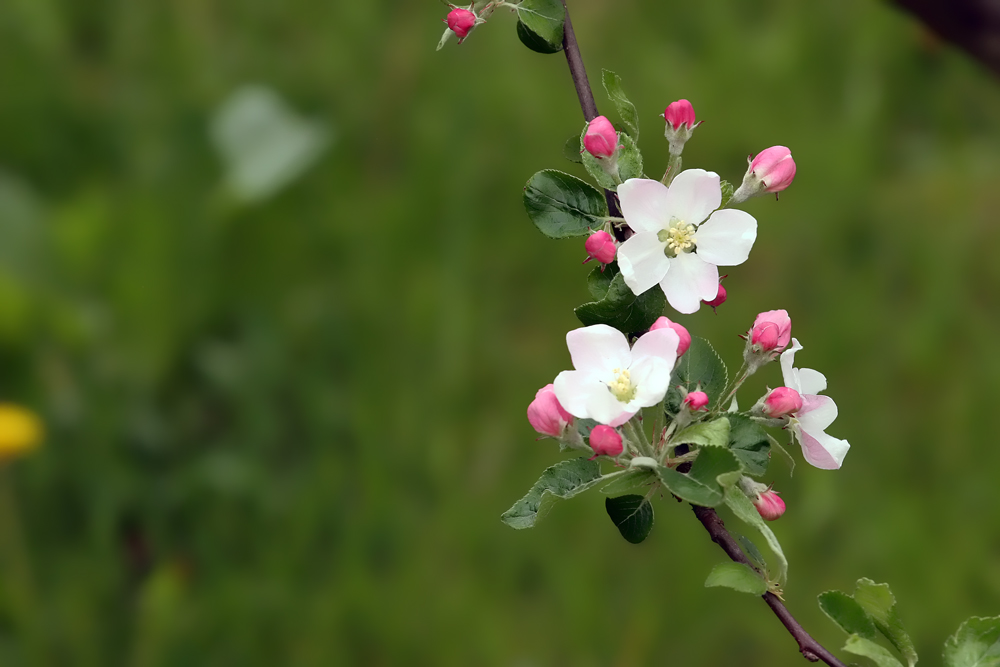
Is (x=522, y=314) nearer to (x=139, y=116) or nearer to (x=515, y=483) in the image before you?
(x=515, y=483)

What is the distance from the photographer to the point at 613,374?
0.74 m

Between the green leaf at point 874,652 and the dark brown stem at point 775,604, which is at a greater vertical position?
the dark brown stem at point 775,604

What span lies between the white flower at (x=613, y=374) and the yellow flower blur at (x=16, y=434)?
6.61ft

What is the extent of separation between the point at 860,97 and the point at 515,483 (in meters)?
1.87

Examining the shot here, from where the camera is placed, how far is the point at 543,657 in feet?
8.01

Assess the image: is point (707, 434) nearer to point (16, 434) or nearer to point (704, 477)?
point (704, 477)

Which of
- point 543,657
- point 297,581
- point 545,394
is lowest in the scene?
point 297,581

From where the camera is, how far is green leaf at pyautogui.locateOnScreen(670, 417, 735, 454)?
700 millimetres

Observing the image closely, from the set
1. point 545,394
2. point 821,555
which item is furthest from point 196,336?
point 545,394

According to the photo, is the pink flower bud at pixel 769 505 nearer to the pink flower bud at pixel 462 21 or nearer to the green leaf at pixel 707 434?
the green leaf at pixel 707 434

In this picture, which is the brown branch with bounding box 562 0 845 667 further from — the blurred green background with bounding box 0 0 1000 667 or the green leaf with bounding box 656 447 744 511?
the blurred green background with bounding box 0 0 1000 667

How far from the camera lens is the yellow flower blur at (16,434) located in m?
2.35

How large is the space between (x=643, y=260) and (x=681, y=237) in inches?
1.7

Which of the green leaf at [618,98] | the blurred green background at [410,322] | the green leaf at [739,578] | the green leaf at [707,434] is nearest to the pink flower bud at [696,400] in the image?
the green leaf at [707,434]
